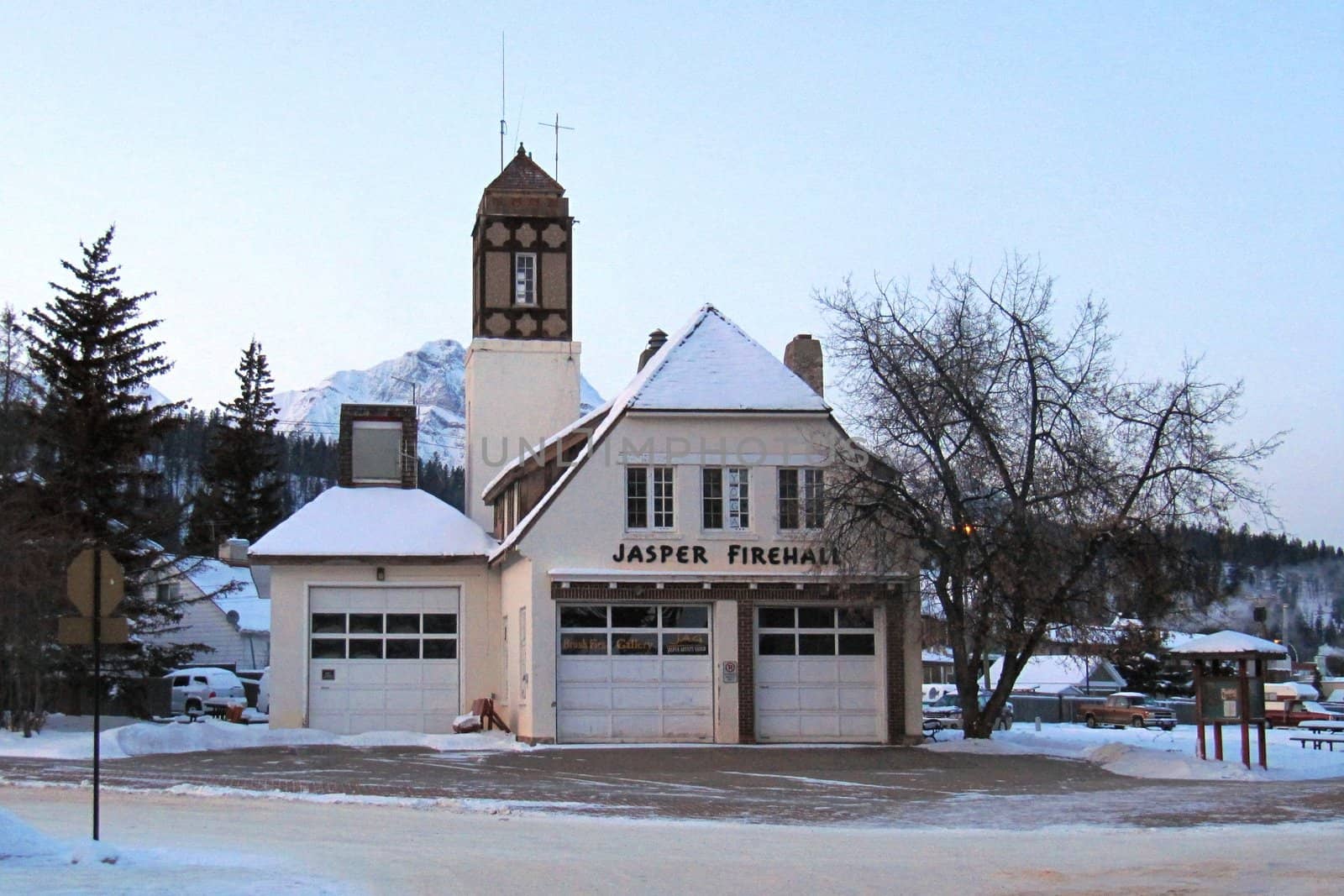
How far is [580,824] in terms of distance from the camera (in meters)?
15.7

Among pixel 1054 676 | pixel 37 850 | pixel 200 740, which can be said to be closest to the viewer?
pixel 37 850

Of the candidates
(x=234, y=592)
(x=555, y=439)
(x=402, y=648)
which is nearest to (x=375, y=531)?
(x=402, y=648)

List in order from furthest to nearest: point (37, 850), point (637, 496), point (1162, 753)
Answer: point (637, 496), point (1162, 753), point (37, 850)

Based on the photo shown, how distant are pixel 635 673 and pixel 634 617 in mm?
1023

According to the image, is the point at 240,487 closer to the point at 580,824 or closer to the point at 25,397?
the point at 25,397

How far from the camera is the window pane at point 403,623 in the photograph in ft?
103

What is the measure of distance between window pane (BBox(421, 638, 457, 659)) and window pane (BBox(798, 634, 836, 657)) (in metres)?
7.45

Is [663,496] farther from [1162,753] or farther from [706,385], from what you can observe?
[1162,753]

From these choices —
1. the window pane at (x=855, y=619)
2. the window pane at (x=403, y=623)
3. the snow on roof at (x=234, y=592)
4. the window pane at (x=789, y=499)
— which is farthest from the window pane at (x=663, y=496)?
the snow on roof at (x=234, y=592)

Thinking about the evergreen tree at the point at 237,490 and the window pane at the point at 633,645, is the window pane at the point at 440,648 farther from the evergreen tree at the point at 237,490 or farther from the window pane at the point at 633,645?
the evergreen tree at the point at 237,490

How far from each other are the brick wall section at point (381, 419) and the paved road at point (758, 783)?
10162 mm

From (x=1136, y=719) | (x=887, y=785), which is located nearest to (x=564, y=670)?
(x=887, y=785)

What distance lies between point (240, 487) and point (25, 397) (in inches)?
1017

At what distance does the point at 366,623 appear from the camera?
31359 millimetres
